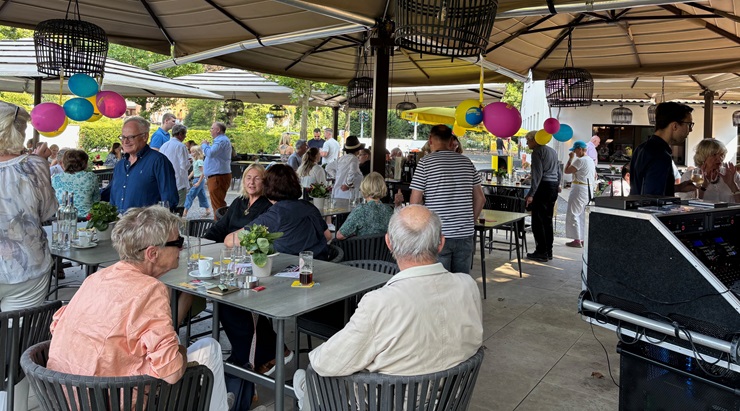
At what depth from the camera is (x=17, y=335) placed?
7.19 ft

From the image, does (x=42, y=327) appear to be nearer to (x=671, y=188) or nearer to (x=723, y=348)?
(x=723, y=348)

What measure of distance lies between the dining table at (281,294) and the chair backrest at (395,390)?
1.67 ft

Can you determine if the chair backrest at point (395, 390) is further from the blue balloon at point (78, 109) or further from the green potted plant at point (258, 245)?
the blue balloon at point (78, 109)

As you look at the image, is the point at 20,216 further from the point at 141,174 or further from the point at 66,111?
the point at 66,111

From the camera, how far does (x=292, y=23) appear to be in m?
5.12

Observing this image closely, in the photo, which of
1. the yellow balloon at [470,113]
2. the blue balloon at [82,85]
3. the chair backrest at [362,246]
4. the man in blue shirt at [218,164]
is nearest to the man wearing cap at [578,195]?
the yellow balloon at [470,113]

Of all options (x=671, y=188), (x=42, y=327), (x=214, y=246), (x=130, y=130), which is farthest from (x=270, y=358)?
(x=671, y=188)

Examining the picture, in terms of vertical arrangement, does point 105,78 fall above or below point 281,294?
above

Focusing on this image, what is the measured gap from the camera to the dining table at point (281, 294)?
241 centimetres

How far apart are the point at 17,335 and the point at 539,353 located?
3.30m

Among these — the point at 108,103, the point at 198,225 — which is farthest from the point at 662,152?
the point at 108,103

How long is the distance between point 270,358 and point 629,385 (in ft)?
6.45

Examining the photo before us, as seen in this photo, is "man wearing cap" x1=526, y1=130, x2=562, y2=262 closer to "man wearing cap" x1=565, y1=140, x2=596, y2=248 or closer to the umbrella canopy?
"man wearing cap" x1=565, y1=140, x2=596, y2=248

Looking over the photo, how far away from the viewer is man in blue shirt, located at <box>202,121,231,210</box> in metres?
8.91
